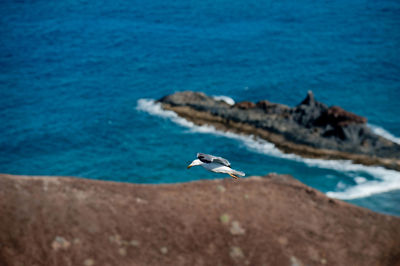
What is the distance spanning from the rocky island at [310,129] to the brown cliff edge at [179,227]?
35555mm

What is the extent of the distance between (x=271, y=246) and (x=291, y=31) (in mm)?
80096

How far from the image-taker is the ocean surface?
46.4m

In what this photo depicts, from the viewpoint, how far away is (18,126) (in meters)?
56.3

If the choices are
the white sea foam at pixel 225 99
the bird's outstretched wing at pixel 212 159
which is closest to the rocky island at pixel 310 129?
the white sea foam at pixel 225 99

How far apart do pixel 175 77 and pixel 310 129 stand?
2890cm

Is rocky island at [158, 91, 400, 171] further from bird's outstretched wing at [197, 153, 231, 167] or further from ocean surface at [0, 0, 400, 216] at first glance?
bird's outstretched wing at [197, 153, 231, 167]

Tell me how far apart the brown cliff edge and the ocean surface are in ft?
95.4

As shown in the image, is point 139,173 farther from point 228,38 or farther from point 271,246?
point 228,38

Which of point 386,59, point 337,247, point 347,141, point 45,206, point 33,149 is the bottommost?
point 33,149

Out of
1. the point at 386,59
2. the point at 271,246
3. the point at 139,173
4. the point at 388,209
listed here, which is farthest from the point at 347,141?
the point at 271,246

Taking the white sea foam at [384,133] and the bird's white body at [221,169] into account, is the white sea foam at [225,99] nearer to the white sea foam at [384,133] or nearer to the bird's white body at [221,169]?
the white sea foam at [384,133]

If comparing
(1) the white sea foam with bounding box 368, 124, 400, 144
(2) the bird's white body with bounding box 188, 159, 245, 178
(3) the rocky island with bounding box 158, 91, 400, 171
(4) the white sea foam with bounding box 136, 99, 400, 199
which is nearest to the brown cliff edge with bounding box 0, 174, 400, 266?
(2) the bird's white body with bounding box 188, 159, 245, 178

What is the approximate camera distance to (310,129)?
1868 inches

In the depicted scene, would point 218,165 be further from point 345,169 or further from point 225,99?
point 225,99
